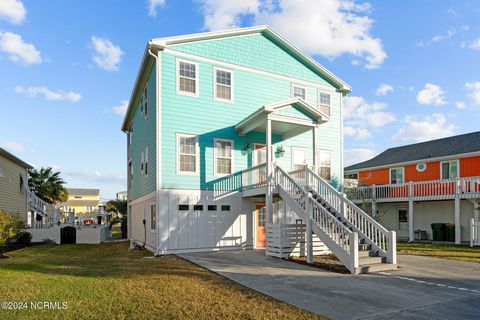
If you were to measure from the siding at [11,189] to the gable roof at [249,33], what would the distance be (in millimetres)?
8708

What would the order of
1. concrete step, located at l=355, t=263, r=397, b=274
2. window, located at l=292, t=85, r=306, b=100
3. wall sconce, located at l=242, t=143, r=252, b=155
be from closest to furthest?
concrete step, located at l=355, t=263, r=397, b=274
wall sconce, located at l=242, t=143, r=252, b=155
window, located at l=292, t=85, r=306, b=100

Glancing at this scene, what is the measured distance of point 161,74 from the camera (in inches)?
512

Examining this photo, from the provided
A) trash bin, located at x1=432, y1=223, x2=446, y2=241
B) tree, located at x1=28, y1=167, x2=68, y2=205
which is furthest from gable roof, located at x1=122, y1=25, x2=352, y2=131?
tree, located at x1=28, y1=167, x2=68, y2=205

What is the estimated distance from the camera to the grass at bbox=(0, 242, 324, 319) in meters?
5.54

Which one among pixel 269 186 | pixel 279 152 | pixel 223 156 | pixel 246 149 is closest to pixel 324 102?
pixel 279 152

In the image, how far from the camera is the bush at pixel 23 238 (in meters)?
17.5

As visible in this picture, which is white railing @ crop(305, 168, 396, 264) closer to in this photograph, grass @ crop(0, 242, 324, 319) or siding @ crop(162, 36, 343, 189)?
siding @ crop(162, 36, 343, 189)

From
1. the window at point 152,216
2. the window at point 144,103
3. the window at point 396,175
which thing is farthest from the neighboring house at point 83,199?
the window at point 152,216

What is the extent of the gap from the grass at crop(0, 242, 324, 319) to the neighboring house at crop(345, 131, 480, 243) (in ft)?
49.8

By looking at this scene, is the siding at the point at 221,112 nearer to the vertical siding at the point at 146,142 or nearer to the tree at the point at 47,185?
the vertical siding at the point at 146,142

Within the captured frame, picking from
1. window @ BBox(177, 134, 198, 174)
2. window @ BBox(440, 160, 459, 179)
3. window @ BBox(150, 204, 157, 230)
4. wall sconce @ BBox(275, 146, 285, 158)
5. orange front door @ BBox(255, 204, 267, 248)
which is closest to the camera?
window @ BBox(177, 134, 198, 174)

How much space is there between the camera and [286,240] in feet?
38.8

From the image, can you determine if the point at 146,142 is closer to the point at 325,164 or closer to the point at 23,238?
the point at 325,164

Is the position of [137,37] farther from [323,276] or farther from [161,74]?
[323,276]
